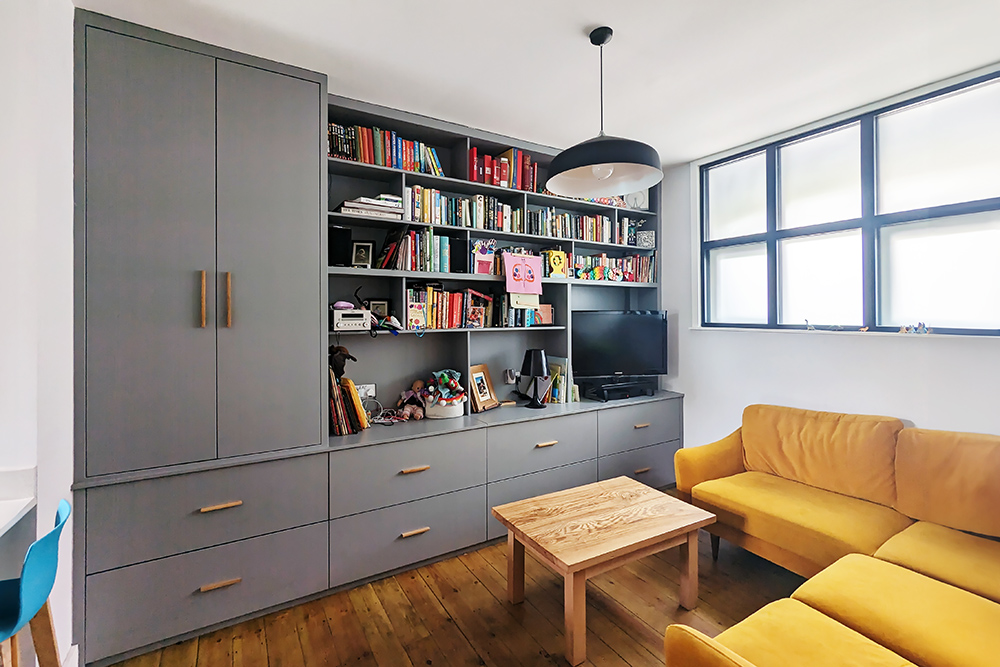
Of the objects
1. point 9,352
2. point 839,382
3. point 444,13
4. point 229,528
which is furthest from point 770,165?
point 9,352

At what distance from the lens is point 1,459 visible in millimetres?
1489

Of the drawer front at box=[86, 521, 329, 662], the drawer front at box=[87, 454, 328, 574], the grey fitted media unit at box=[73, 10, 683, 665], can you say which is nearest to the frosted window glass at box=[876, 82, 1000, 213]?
the grey fitted media unit at box=[73, 10, 683, 665]

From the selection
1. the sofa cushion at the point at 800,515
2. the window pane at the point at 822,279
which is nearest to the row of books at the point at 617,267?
the window pane at the point at 822,279

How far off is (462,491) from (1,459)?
1.89 metres

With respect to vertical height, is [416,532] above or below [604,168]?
below

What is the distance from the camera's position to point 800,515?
218cm

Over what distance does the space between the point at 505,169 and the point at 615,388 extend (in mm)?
1799

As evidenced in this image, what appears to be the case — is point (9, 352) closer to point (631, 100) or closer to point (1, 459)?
point (1, 459)

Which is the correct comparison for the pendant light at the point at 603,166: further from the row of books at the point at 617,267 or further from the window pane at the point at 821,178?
the window pane at the point at 821,178

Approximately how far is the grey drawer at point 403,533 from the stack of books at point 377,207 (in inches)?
64.0

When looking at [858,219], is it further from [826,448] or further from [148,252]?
[148,252]

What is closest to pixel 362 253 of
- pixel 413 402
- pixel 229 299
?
pixel 229 299

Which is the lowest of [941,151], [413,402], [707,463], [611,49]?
[707,463]

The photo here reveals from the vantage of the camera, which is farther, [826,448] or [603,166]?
[826,448]
